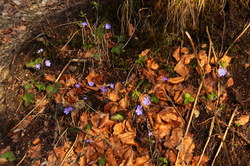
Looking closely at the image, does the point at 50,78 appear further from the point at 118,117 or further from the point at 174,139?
the point at 174,139

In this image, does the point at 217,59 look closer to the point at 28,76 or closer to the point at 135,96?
the point at 135,96

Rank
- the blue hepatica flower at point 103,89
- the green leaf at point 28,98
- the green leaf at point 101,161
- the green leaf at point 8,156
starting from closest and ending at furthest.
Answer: the green leaf at point 101,161 < the green leaf at point 8,156 < the blue hepatica flower at point 103,89 < the green leaf at point 28,98

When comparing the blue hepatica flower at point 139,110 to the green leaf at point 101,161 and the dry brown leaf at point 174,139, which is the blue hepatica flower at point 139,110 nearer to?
the dry brown leaf at point 174,139

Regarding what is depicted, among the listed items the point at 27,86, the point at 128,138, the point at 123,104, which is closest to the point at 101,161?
the point at 128,138

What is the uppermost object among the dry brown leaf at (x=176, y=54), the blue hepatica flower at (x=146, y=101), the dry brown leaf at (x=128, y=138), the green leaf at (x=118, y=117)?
the dry brown leaf at (x=176, y=54)

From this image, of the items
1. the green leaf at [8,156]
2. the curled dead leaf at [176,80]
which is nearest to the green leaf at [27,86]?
the green leaf at [8,156]

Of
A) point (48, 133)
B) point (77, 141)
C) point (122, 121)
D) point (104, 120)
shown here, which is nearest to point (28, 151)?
point (48, 133)

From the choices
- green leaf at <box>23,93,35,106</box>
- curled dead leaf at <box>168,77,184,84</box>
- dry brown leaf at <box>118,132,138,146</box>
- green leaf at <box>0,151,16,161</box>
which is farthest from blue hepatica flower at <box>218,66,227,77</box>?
green leaf at <box>0,151,16,161</box>

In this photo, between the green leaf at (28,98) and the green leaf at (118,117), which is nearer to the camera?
the green leaf at (118,117)
